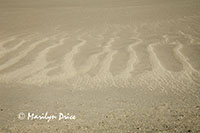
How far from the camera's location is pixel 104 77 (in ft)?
9.63

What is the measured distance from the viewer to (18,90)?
8.73 ft

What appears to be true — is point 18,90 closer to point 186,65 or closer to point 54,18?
point 186,65

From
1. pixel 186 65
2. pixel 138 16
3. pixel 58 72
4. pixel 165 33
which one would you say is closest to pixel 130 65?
pixel 186 65

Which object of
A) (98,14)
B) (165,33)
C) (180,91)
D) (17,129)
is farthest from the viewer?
(98,14)

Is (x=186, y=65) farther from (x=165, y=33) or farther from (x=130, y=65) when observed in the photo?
(x=165, y=33)

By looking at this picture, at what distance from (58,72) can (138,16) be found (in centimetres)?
476

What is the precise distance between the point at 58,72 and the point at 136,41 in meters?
2.00

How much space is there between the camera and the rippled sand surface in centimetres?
195

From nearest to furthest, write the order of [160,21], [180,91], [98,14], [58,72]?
[180,91]
[58,72]
[160,21]
[98,14]

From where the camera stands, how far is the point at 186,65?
3.15 m

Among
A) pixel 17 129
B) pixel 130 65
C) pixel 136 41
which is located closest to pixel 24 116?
pixel 17 129

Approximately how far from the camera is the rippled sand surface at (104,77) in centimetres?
195

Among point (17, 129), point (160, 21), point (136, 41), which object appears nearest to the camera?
point (17, 129)

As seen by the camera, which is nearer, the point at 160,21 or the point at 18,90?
the point at 18,90
